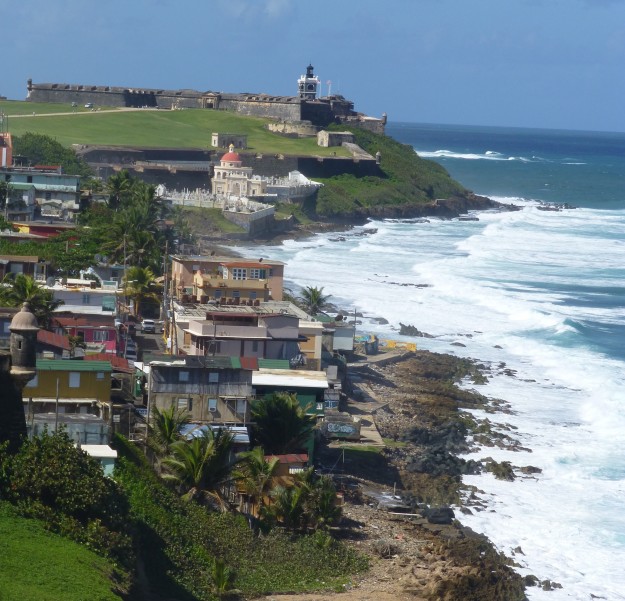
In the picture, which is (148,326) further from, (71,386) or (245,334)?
(71,386)

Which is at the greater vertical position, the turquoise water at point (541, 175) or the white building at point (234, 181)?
the white building at point (234, 181)

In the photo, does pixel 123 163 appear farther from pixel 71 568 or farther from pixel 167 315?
pixel 71 568

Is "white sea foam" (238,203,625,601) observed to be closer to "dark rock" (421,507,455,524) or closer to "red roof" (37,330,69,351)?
"dark rock" (421,507,455,524)

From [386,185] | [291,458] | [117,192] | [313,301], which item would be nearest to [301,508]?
[291,458]

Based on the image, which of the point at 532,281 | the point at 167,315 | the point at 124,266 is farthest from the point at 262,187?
Result: the point at 167,315

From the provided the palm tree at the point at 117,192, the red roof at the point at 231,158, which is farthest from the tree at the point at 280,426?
the red roof at the point at 231,158

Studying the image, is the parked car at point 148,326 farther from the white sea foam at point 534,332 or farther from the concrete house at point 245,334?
the white sea foam at point 534,332
